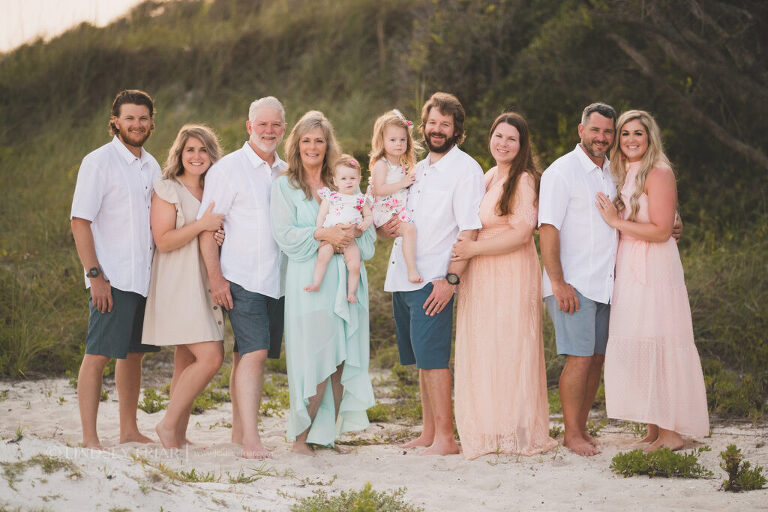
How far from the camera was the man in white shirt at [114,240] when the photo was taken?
4.62m

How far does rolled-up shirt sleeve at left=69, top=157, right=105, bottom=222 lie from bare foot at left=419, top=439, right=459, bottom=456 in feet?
7.95

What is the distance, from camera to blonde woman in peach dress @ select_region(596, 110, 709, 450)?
4730mm

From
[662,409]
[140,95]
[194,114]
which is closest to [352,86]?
[194,114]

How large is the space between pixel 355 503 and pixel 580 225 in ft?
7.15

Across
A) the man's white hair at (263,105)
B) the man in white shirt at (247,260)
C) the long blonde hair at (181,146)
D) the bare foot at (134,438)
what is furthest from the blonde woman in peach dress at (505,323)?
the bare foot at (134,438)

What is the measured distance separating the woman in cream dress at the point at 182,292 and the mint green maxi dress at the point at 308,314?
1.38 ft

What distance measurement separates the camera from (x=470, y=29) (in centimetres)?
1157

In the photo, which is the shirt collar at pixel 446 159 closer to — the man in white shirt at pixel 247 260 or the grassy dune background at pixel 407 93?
the man in white shirt at pixel 247 260

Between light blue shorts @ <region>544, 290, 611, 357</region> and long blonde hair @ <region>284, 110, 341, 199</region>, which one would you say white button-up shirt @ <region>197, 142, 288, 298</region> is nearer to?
long blonde hair @ <region>284, 110, 341, 199</region>

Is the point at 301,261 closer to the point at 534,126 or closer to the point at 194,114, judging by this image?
the point at 534,126

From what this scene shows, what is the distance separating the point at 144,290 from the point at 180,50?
36.8 ft

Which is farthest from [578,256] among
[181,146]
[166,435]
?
[166,435]

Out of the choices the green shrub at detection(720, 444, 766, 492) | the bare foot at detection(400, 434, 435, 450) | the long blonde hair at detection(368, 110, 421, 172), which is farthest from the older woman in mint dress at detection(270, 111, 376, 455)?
the green shrub at detection(720, 444, 766, 492)

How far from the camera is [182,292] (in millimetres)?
4727
